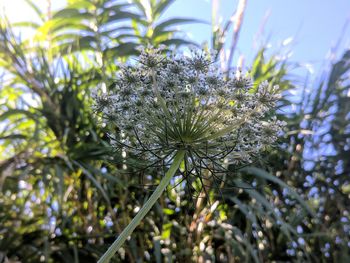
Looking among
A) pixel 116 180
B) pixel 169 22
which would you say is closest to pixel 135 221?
pixel 116 180

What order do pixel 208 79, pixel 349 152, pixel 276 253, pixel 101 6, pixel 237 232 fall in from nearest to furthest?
pixel 208 79
pixel 237 232
pixel 276 253
pixel 101 6
pixel 349 152

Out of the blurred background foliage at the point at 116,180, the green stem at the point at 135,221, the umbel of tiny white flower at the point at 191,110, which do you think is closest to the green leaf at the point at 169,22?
the blurred background foliage at the point at 116,180

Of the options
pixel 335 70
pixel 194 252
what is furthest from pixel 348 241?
pixel 335 70

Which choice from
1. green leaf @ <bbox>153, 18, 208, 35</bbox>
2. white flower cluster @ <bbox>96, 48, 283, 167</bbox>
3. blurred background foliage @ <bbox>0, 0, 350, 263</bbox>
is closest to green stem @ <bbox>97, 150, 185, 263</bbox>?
white flower cluster @ <bbox>96, 48, 283, 167</bbox>

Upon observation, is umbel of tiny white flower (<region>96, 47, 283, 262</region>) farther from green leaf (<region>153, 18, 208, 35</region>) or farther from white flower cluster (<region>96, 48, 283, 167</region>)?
green leaf (<region>153, 18, 208, 35</region>)

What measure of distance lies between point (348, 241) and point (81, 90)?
1057mm

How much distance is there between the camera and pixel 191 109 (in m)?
0.60

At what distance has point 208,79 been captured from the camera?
2.03ft

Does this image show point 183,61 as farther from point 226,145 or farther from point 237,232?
point 237,232

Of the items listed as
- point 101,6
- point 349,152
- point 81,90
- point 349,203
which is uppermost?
point 101,6

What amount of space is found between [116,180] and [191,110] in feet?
2.42

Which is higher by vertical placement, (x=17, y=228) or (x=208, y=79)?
(x=208, y=79)

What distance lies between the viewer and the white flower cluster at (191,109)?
0.60m

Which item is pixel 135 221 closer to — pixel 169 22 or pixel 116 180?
pixel 116 180
